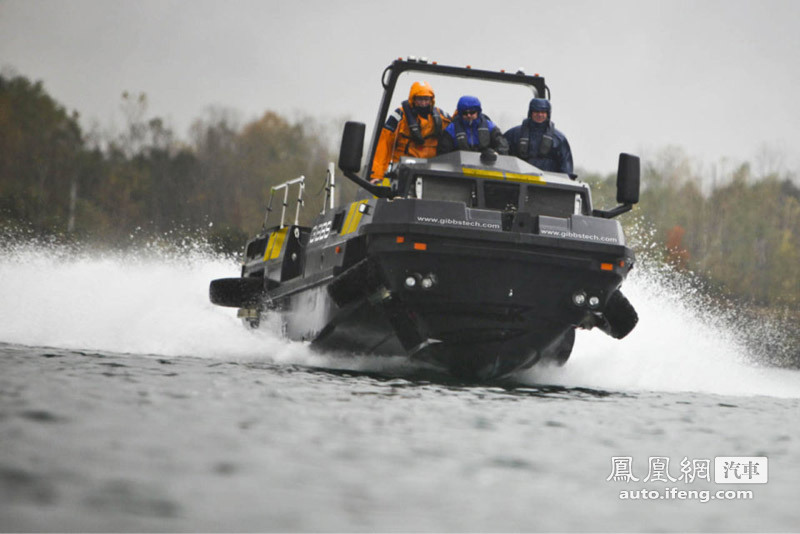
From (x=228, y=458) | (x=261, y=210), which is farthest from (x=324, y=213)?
(x=261, y=210)

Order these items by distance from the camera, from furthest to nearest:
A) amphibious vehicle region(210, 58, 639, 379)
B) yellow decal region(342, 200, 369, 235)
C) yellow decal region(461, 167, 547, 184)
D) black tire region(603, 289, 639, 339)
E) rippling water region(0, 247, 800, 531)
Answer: black tire region(603, 289, 639, 339), yellow decal region(342, 200, 369, 235), yellow decal region(461, 167, 547, 184), amphibious vehicle region(210, 58, 639, 379), rippling water region(0, 247, 800, 531)

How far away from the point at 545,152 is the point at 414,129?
47.9 inches

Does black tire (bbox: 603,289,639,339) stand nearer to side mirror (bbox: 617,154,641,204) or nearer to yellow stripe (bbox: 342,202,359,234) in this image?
side mirror (bbox: 617,154,641,204)

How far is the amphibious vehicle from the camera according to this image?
9109mm

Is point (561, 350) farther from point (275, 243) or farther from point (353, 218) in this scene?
point (275, 243)

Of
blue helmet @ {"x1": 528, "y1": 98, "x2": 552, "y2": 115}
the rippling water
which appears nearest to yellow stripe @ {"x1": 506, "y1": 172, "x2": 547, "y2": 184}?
blue helmet @ {"x1": 528, "y1": 98, "x2": 552, "y2": 115}

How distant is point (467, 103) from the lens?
34.3 ft

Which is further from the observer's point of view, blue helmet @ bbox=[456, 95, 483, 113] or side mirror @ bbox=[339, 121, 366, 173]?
blue helmet @ bbox=[456, 95, 483, 113]

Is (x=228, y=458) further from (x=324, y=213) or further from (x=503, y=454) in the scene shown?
(x=324, y=213)

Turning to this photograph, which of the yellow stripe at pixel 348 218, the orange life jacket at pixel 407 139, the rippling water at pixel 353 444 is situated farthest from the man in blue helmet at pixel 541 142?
the rippling water at pixel 353 444

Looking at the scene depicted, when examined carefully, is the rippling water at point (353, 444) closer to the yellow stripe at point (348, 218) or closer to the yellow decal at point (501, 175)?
the yellow stripe at point (348, 218)

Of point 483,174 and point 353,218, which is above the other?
point 483,174

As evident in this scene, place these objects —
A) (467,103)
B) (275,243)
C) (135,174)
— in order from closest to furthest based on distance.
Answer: (467,103), (275,243), (135,174)

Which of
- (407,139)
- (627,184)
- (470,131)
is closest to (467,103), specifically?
(470,131)
